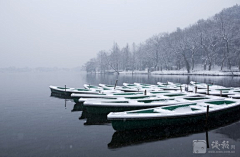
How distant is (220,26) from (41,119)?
61665 millimetres

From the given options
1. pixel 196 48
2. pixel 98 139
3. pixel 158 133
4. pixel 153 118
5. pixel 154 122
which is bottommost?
pixel 98 139

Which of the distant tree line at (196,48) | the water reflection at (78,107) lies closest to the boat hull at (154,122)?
the water reflection at (78,107)

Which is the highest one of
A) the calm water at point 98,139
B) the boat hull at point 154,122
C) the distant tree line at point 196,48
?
the distant tree line at point 196,48

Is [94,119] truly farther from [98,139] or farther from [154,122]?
[154,122]

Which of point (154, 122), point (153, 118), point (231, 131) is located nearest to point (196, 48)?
point (231, 131)

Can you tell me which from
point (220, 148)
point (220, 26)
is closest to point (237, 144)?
point (220, 148)

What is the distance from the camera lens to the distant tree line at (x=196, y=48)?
54938mm

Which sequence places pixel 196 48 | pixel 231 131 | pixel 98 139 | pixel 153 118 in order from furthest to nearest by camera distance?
pixel 196 48 → pixel 231 131 → pixel 153 118 → pixel 98 139

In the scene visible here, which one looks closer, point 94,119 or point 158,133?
point 158,133

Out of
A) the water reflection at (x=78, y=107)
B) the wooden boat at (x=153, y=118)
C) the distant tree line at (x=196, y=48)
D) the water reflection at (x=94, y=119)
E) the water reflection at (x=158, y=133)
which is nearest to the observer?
the water reflection at (x=158, y=133)

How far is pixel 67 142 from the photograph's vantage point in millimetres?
8109

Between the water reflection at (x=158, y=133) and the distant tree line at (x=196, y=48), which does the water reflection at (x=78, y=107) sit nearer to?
the water reflection at (x=158, y=133)

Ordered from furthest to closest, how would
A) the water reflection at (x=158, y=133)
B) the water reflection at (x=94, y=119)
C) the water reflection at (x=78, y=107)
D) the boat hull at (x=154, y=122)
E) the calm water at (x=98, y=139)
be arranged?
the water reflection at (x=78, y=107) → the water reflection at (x=94, y=119) → the boat hull at (x=154, y=122) → the water reflection at (x=158, y=133) → the calm water at (x=98, y=139)

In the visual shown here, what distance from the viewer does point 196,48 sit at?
63000 mm
